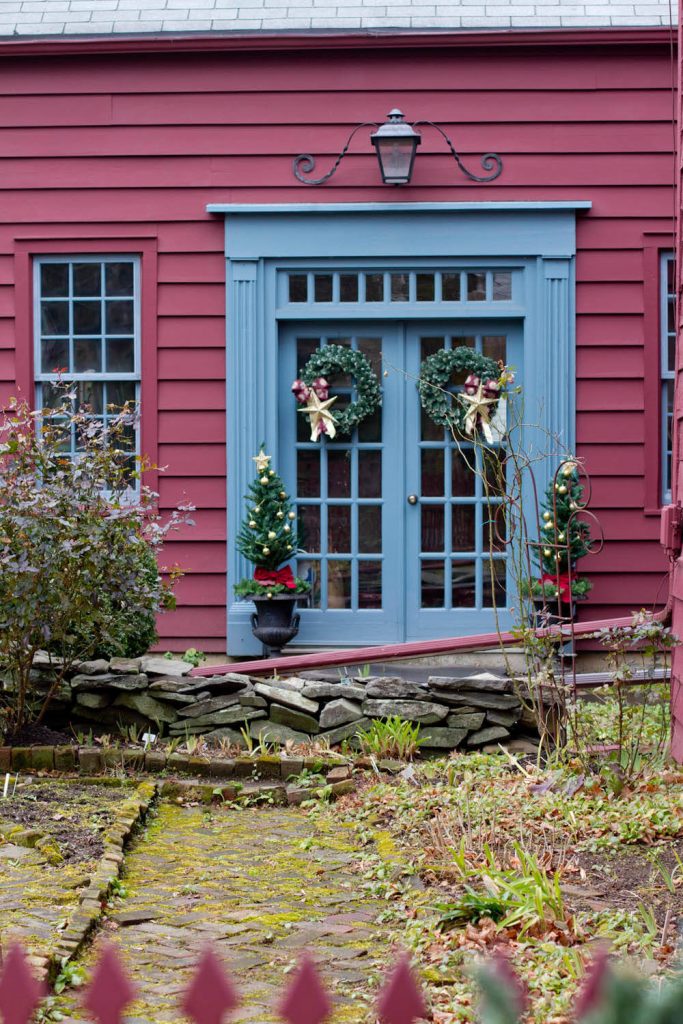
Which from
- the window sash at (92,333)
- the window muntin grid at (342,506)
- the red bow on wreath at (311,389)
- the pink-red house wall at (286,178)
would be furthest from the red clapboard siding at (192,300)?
the red bow on wreath at (311,389)

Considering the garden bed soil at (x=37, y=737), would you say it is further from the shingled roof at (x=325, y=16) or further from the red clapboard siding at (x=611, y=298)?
the shingled roof at (x=325, y=16)

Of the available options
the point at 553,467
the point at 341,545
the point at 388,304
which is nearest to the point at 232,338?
the point at 388,304

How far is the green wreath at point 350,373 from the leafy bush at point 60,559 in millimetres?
2452

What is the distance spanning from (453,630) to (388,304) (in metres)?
2.39

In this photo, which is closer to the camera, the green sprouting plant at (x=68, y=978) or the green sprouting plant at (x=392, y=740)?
the green sprouting plant at (x=68, y=978)

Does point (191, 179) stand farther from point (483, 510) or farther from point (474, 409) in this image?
point (483, 510)

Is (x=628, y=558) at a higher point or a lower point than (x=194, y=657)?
higher

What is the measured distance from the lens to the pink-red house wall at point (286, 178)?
8.69m

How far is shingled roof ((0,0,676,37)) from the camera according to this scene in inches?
345

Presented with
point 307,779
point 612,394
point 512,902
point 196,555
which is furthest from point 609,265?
point 512,902

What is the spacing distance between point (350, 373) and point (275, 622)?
184 cm

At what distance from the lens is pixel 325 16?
29.1 feet

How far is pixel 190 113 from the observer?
29.0 ft

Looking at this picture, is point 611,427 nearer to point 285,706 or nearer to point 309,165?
point 309,165
